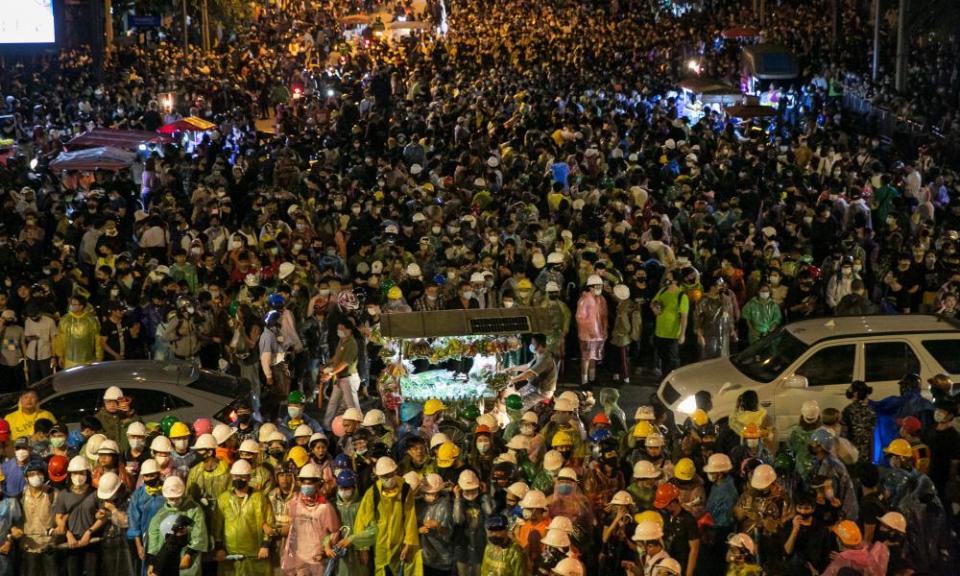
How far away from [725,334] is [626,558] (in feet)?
19.7

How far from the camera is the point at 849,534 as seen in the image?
28.2ft

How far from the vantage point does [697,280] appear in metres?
15.4

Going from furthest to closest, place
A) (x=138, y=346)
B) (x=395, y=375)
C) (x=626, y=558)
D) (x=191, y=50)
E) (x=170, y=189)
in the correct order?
(x=191, y=50) < (x=170, y=189) < (x=138, y=346) < (x=395, y=375) < (x=626, y=558)

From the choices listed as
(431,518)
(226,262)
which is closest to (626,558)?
(431,518)

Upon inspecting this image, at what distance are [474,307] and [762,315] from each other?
3.10 m

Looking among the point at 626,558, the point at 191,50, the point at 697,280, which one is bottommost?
the point at 626,558

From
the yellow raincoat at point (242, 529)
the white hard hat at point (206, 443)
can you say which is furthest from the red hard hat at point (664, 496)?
the white hard hat at point (206, 443)

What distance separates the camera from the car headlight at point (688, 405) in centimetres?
1287

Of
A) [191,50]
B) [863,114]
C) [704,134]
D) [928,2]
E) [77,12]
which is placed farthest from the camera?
[77,12]

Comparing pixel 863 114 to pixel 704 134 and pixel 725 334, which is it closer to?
pixel 704 134

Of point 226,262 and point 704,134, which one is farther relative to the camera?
point 704,134

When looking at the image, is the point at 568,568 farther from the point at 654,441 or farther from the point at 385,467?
the point at 654,441

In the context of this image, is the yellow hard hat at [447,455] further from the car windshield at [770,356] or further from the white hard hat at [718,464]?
the car windshield at [770,356]

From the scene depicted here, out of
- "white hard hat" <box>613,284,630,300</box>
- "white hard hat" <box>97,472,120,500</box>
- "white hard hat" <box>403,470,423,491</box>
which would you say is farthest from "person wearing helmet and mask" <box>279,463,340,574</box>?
"white hard hat" <box>613,284,630,300</box>
